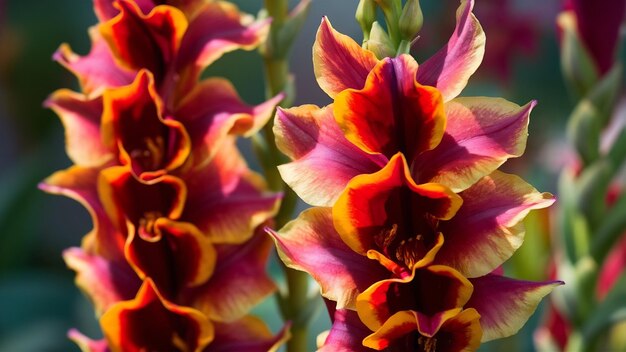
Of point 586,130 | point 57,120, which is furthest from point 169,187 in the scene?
point 57,120

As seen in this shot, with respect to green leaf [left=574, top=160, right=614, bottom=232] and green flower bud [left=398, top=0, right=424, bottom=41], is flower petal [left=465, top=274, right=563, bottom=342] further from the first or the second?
green leaf [left=574, top=160, right=614, bottom=232]

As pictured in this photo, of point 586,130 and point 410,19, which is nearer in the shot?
point 410,19

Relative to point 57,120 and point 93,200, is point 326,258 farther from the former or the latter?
point 57,120

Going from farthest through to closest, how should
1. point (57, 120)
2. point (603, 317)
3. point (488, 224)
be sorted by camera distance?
point (57, 120), point (603, 317), point (488, 224)

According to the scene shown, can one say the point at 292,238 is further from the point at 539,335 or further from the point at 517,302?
the point at 539,335

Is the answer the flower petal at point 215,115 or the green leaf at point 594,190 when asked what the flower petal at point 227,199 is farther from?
the green leaf at point 594,190

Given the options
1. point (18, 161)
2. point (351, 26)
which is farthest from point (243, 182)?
point (18, 161)

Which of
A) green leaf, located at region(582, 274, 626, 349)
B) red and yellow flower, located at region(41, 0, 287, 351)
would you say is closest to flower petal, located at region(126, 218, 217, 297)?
red and yellow flower, located at region(41, 0, 287, 351)
